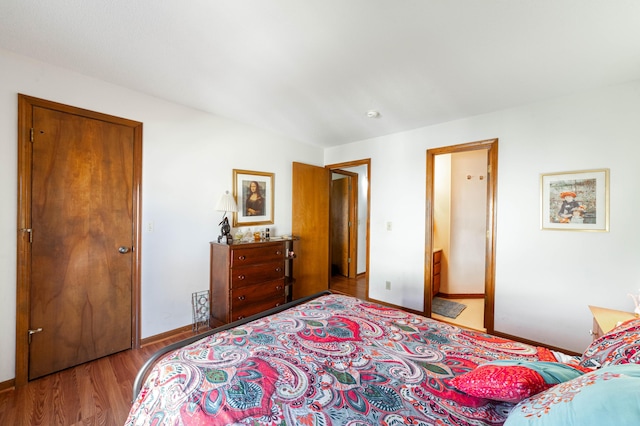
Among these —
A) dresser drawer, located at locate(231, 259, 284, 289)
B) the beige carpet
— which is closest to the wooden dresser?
dresser drawer, located at locate(231, 259, 284, 289)

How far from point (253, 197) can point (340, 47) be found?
6.92ft

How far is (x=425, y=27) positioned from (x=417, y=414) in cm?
191

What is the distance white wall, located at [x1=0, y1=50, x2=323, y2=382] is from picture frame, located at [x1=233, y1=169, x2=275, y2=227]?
115 mm

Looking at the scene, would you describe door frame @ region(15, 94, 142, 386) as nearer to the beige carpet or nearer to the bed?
the bed

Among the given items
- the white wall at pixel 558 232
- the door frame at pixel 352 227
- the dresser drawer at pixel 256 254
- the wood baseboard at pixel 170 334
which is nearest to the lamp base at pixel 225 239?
the dresser drawer at pixel 256 254

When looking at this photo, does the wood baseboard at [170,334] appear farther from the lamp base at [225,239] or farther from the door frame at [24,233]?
the lamp base at [225,239]

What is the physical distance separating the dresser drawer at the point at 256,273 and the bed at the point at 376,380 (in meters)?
1.35

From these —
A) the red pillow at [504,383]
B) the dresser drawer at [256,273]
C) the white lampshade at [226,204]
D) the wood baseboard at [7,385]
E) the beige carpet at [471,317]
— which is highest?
the white lampshade at [226,204]

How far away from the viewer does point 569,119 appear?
2.29 m

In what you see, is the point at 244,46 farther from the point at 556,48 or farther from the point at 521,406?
the point at 521,406

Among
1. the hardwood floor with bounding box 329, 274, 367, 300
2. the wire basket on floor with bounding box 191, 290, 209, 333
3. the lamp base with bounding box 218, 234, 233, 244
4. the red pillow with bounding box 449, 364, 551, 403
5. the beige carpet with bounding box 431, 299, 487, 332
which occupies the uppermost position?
the lamp base with bounding box 218, 234, 233, 244

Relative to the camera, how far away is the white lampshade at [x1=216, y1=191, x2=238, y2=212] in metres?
2.79

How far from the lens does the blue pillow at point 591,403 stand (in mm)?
498

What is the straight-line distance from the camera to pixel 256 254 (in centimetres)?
286
